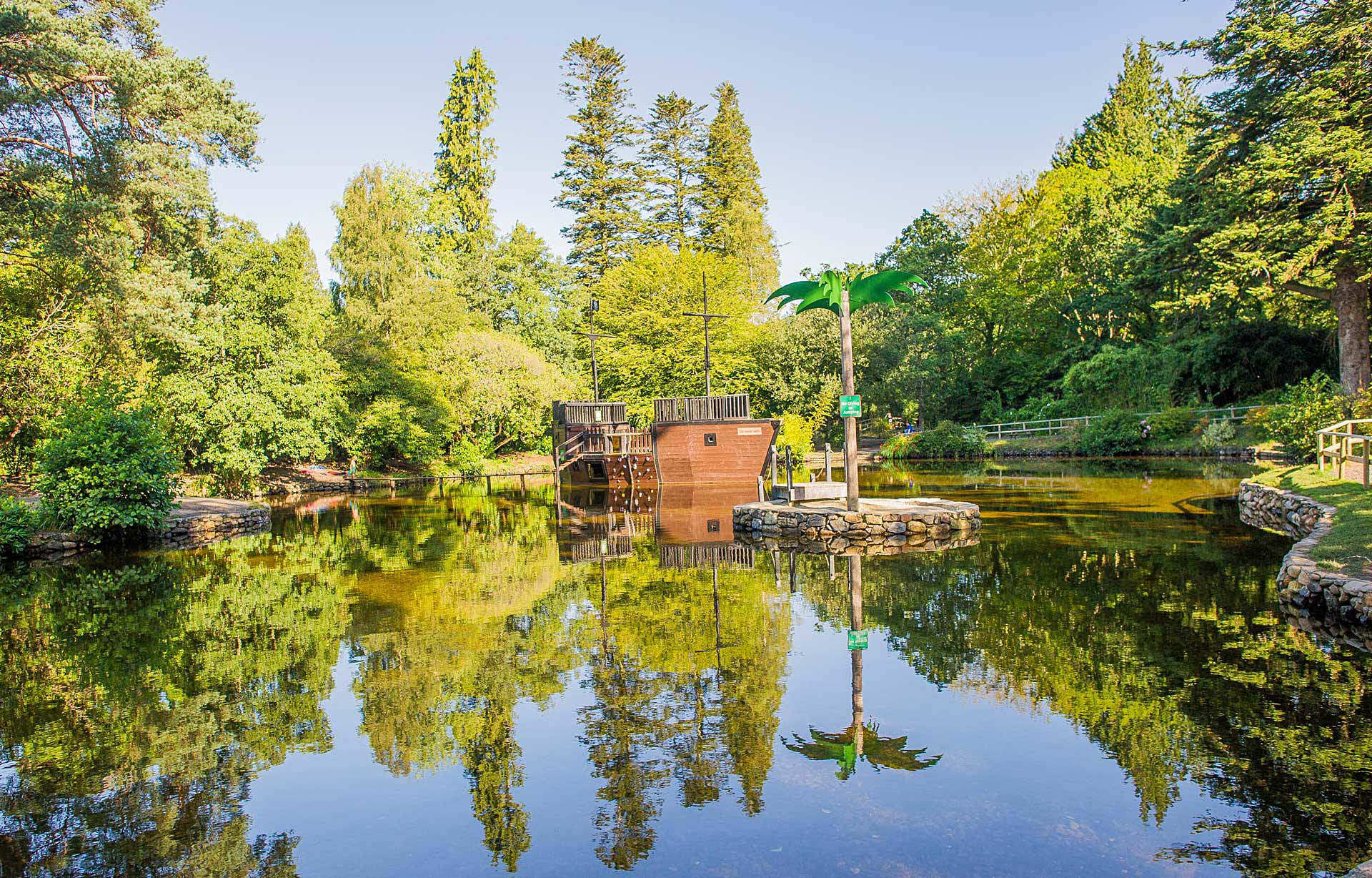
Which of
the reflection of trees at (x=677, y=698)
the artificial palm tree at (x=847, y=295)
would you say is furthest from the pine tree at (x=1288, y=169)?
the reflection of trees at (x=677, y=698)

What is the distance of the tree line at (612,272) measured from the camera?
61.1 feet

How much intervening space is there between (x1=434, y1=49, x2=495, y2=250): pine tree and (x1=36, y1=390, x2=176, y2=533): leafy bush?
3333 centimetres

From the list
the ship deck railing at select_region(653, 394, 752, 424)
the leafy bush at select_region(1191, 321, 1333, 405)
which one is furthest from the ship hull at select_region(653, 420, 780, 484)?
the leafy bush at select_region(1191, 321, 1333, 405)

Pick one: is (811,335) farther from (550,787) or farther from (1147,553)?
(550,787)

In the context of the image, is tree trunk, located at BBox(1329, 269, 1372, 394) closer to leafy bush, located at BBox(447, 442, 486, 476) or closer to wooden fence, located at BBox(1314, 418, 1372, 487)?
wooden fence, located at BBox(1314, 418, 1372, 487)

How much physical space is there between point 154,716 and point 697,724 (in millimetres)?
4727

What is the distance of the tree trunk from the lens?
2595 cm

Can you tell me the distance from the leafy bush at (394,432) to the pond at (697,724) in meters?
23.6

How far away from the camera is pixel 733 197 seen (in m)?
56.7

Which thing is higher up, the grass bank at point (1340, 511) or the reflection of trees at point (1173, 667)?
the grass bank at point (1340, 511)

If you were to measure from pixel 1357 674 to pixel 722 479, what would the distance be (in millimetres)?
22290

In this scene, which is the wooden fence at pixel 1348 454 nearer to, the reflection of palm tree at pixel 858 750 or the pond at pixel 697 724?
the pond at pixel 697 724

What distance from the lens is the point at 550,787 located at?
A: 18.8 ft

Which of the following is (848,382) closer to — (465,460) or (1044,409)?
(465,460)
